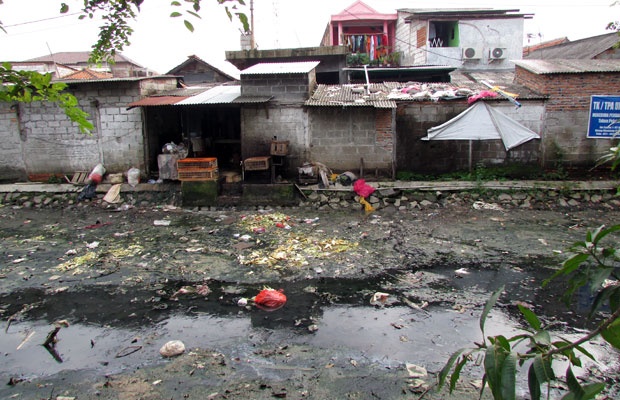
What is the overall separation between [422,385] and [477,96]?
26.0 ft

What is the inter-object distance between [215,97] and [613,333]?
399 inches

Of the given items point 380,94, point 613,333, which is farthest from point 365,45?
point 613,333

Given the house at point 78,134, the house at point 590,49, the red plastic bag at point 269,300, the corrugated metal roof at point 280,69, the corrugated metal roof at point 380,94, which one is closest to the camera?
the red plastic bag at point 269,300

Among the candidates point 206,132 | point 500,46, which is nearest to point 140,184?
point 206,132

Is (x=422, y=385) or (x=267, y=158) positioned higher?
(x=267, y=158)

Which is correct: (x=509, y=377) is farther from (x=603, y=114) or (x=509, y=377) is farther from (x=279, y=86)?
(x=603, y=114)

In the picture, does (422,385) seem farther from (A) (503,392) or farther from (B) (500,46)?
(B) (500,46)

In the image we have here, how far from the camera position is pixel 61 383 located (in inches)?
139

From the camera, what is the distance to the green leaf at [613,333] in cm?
107

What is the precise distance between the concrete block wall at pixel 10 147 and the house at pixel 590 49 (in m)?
17.3

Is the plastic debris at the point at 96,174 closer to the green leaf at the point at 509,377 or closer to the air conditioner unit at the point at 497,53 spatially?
the green leaf at the point at 509,377

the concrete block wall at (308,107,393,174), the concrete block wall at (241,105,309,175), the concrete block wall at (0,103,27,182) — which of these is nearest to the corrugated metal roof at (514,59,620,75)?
the concrete block wall at (308,107,393,174)

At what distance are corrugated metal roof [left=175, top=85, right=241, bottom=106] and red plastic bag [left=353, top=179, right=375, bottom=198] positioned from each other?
358 cm

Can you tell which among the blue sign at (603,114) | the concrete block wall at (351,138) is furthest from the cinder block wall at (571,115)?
the concrete block wall at (351,138)
